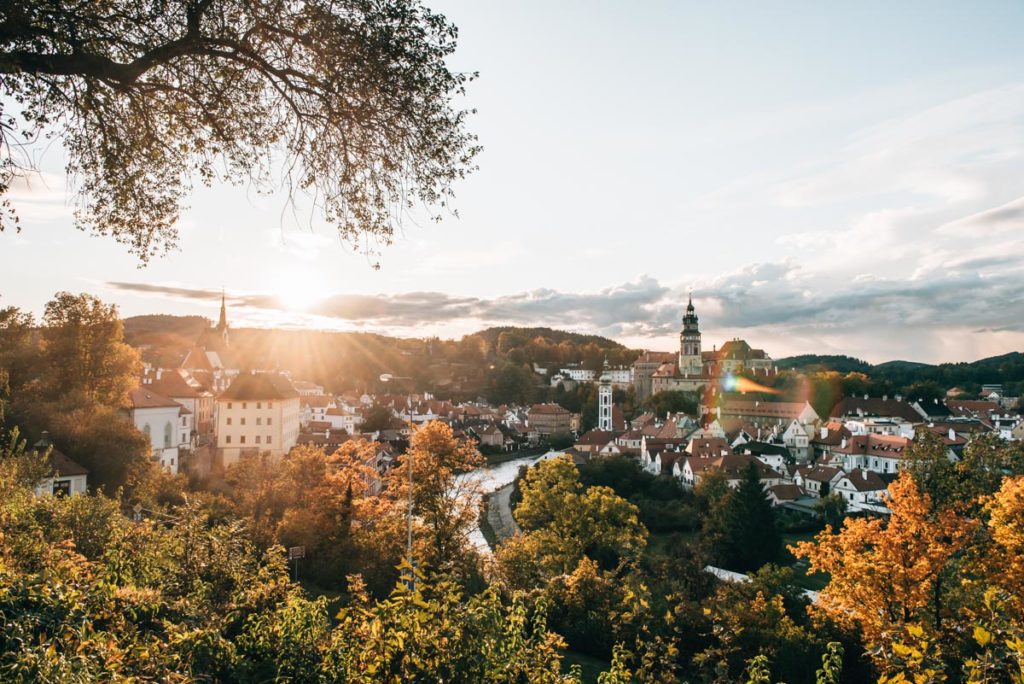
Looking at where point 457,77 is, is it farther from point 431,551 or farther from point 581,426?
point 581,426

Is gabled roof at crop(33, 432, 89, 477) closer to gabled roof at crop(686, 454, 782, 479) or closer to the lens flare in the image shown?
gabled roof at crop(686, 454, 782, 479)

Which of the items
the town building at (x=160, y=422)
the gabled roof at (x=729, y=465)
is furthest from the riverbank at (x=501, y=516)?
the town building at (x=160, y=422)

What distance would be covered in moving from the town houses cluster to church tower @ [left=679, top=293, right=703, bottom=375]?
15 centimetres

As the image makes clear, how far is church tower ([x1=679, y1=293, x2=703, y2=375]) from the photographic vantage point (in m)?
101

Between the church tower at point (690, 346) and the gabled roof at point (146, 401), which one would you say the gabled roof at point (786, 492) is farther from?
the church tower at point (690, 346)

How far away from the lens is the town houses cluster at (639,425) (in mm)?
35641

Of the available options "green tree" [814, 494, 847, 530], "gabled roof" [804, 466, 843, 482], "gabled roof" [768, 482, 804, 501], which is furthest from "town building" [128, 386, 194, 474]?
"gabled roof" [804, 466, 843, 482]

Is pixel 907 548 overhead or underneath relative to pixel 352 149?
underneath

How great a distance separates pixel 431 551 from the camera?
14.5 m

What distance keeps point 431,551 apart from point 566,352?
122893 mm

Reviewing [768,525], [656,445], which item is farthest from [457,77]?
[656,445]

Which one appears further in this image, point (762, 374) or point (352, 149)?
point (762, 374)

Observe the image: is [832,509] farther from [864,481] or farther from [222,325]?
[222,325]

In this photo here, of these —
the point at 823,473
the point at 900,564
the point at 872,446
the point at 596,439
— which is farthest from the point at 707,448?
the point at 900,564
